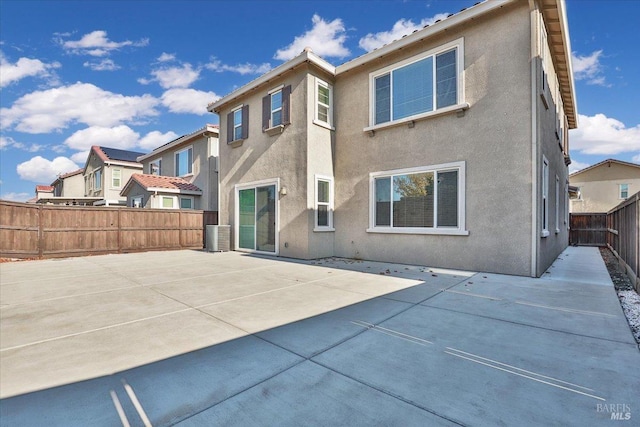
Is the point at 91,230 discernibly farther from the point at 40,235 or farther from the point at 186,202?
the point at 186,202

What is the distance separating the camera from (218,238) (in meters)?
11.9

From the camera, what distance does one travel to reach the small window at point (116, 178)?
23188mm

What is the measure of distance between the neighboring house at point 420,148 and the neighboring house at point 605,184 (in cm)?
1812

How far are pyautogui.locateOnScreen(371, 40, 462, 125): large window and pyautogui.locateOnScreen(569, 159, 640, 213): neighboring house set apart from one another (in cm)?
2554

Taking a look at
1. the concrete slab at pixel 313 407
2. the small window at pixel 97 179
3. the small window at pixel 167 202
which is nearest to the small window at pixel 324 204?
the concrete slab at pixel 313 407

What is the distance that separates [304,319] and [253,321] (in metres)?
0.64

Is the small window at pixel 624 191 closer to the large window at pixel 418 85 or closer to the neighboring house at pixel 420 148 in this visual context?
the neighboring house at pixel 420 148

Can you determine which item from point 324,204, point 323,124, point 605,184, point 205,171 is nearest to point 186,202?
point 205,171

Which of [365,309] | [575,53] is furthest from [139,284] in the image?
[575,53]

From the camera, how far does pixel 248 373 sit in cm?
252

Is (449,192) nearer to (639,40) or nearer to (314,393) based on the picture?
(314,393)

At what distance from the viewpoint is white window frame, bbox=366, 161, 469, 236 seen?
7.39m

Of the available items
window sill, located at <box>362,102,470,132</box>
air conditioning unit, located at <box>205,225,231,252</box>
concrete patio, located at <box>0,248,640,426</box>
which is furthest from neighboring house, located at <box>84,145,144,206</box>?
concrete patio, located at <box>0,248,640,426</box>

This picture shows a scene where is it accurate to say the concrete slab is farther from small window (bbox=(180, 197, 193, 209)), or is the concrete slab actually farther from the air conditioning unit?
small window (bbox=(180, 197, 193, 209))
